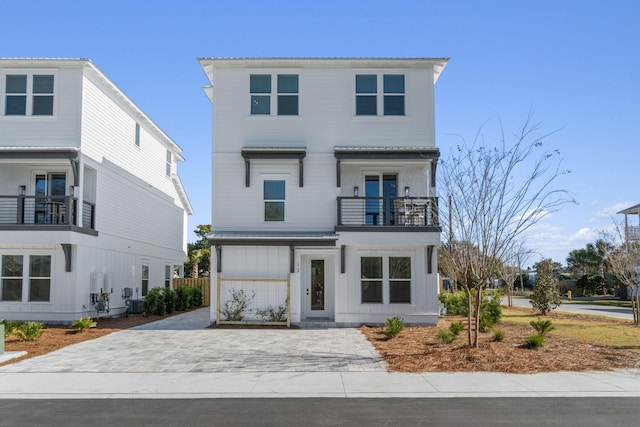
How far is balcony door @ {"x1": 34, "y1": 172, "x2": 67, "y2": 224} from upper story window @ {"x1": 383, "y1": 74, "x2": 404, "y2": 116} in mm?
12453

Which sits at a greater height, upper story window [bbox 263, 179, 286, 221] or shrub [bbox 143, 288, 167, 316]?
upper story window [bbox 263, 179, 286, 221]

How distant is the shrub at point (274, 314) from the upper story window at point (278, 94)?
7007mm

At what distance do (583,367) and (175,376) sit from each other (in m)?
8.39

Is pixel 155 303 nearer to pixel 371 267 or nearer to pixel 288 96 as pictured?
pixel 371 267

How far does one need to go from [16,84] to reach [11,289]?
7.34 m

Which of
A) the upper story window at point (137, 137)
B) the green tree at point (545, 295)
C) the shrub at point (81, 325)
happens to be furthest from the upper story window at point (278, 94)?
the green tree at point (545, 295)

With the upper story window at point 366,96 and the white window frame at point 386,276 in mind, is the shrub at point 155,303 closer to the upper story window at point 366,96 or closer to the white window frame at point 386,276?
the white window frame at point 386,276

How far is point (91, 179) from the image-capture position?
21.1 meters

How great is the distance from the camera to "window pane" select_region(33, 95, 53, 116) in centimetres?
1992

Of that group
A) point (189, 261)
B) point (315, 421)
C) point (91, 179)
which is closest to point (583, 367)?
point (315, 421)

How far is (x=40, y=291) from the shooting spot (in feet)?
63.6

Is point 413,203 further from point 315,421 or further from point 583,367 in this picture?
point 315,421

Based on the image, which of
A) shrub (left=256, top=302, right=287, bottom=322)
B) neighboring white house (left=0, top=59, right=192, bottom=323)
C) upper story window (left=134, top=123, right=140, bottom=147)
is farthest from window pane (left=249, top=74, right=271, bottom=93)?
upper story window (left=134, top=123, right=140, bottom=147)

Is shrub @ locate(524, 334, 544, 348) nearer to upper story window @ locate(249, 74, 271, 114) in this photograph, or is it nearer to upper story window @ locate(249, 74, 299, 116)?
upper story window @ locate(249, 74, 299, 116)
